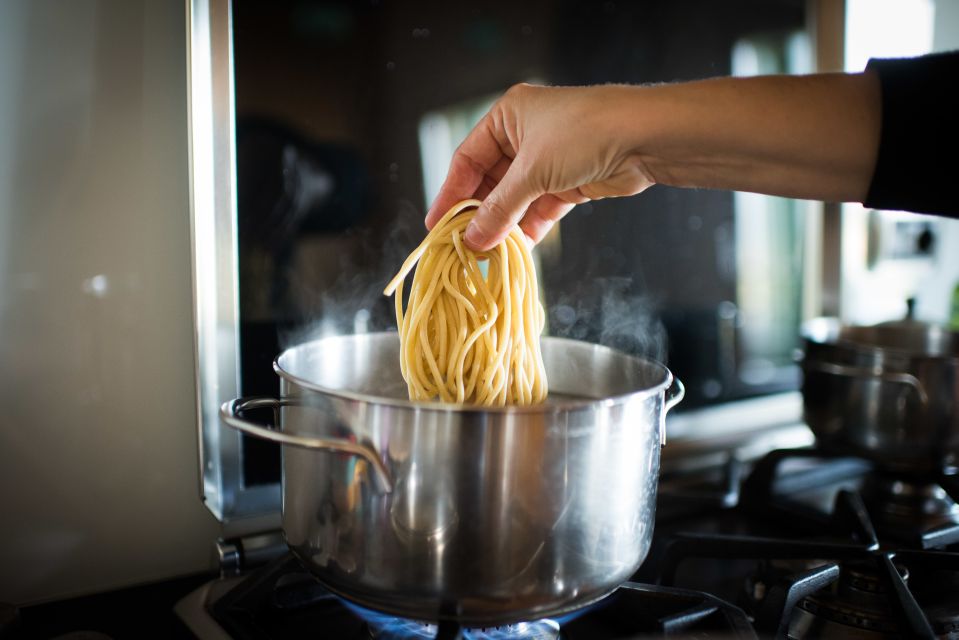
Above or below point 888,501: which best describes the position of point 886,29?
above

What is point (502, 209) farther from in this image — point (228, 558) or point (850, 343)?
point (850, 343)

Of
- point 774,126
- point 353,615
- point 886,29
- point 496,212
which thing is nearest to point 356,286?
point 496,212

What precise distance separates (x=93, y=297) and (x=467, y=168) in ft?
1.61

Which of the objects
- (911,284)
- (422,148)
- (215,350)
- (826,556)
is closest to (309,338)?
(215,350)

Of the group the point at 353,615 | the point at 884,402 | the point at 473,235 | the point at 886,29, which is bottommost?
the point at 353,615

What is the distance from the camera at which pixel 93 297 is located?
972mm

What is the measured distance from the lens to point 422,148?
3.68 feet

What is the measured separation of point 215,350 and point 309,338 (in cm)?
13

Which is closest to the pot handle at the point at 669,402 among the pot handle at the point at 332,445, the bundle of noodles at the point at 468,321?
the bundle of noodles at the point at 468,321

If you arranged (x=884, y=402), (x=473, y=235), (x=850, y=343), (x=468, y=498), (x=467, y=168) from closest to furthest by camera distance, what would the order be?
(x=468, y=498) < (x=473, y=235) < (x=467, y=168) < (x=884, y=402) < (x=850, y=343)

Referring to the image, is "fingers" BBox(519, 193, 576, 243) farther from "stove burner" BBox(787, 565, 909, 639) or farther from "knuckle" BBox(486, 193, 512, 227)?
"stove burner" BBox(787, 565, 909, 639)

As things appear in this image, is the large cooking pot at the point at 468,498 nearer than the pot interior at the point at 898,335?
Answer: Yes

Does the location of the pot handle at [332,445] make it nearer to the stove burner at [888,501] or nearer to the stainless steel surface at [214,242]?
the stainless steel surface at [214,242]

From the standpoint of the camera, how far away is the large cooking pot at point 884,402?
1.18m
